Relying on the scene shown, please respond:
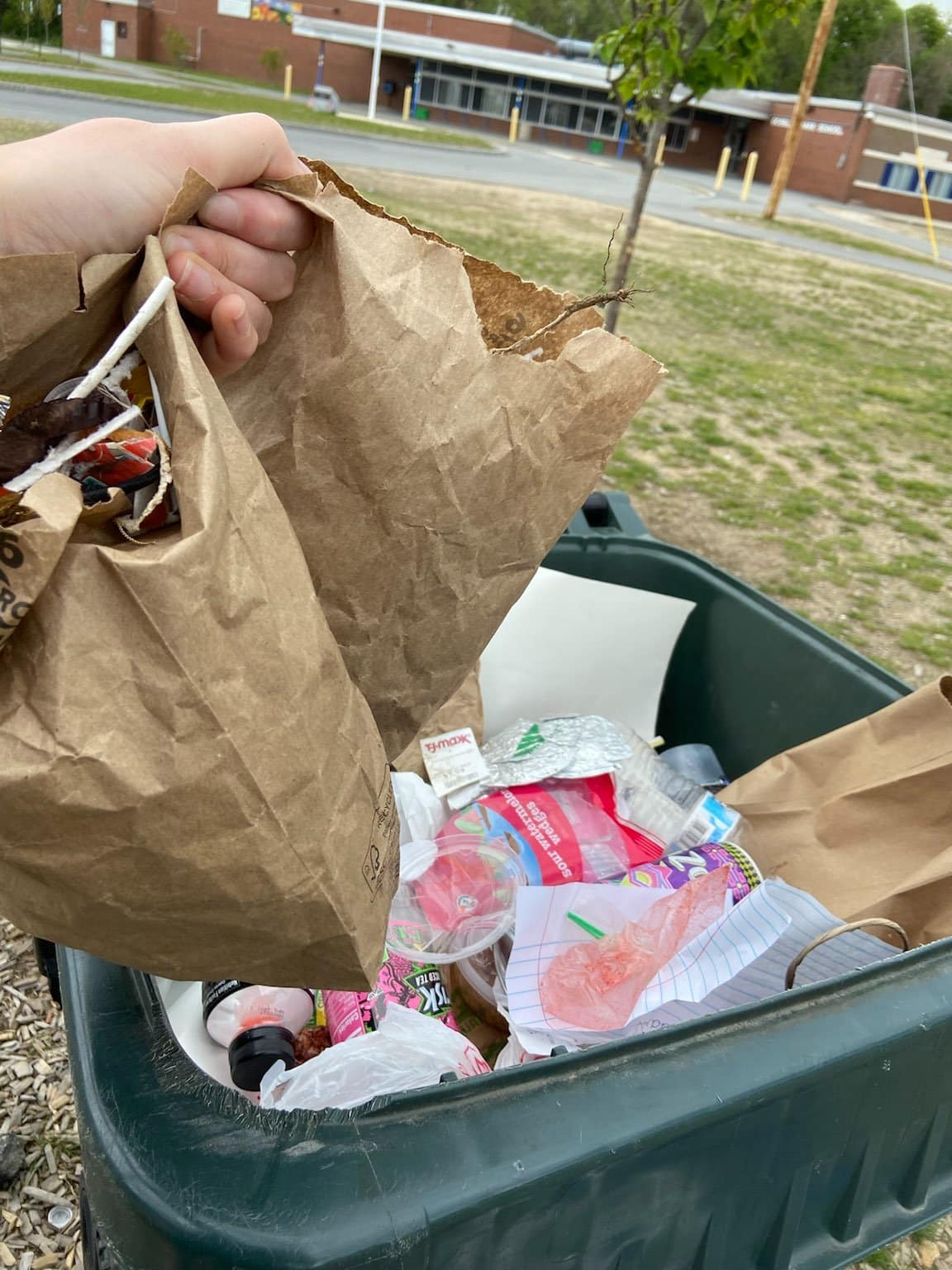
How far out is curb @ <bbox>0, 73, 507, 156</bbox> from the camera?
10673 mm

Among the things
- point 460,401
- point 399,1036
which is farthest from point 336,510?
point 399,1036

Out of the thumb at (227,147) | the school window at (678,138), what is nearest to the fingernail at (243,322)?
the thumb at (227,147)

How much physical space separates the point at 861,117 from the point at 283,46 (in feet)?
66.9

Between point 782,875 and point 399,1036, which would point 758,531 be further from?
point 399,1036

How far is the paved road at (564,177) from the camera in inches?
470

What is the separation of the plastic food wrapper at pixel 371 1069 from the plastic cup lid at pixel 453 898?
0.70 feet

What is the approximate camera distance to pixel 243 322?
0.73 m

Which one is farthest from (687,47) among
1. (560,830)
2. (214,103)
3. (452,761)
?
(214,103)

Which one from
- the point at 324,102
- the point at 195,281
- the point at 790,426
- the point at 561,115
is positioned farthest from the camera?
the point at 561,115

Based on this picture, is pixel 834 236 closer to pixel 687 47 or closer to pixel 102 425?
pixel 687 47

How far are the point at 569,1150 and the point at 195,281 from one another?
0.73 metres

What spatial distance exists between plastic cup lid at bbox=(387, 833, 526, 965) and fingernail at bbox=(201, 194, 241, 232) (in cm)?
86

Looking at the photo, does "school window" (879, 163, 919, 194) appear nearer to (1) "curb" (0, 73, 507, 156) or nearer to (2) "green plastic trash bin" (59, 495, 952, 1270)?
(1) "curb" (0, 73, 507, 156)

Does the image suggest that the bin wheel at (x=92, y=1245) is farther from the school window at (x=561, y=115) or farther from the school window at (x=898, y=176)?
the school window at (x=561, y=115)
